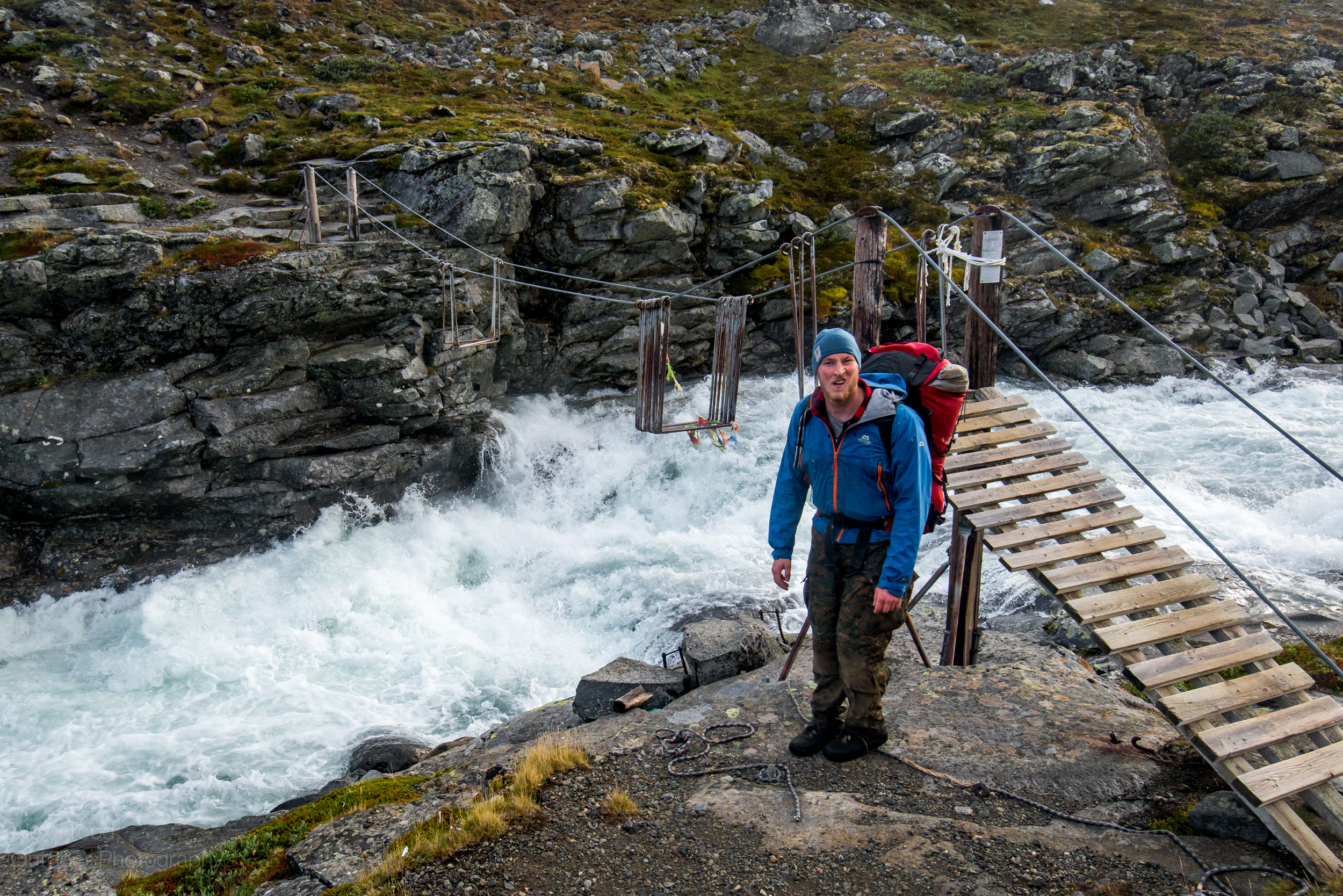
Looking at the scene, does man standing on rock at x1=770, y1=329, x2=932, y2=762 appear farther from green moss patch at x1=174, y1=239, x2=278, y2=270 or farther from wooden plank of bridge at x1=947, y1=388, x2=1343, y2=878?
green moss patch at x1=174, y1=239, x2=278, y2=270

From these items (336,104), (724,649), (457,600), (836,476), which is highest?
(336,104)

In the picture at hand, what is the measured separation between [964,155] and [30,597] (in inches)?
998

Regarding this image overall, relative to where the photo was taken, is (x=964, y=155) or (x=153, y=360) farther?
(x=964, y=155)

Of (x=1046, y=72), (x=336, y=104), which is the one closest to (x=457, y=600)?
(x=336, y=104)

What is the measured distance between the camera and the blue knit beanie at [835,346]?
430 centimetres

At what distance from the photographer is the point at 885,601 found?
423cm

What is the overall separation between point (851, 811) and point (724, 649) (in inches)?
118

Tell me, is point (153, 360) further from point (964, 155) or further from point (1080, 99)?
point (1080, 99)

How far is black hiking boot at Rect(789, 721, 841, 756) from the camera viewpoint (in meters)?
5.08

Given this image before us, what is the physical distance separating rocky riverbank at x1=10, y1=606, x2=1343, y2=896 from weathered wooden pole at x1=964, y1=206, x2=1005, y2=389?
9.45 ft

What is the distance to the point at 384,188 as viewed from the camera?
16.6 meters

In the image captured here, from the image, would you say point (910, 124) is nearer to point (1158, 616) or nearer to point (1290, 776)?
point (1158, 616)

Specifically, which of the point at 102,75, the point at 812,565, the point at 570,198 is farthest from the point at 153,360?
the point at 812,565

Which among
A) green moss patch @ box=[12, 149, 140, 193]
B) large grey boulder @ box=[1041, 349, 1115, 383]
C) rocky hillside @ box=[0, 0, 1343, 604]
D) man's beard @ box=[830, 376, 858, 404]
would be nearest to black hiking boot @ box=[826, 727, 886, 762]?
man's beard @ box=[830, 376, 858, 404]
